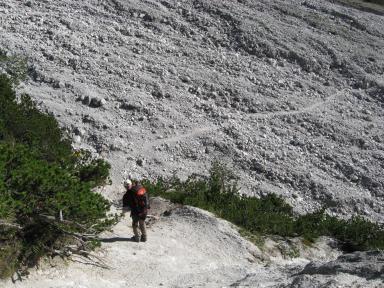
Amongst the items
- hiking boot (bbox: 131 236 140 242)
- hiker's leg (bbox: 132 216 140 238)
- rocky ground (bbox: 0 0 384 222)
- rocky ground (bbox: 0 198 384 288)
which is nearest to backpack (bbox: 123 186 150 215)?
hiker's leg (bbox: 132 216 140 238)

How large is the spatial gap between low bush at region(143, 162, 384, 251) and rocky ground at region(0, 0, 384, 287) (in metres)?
0.90

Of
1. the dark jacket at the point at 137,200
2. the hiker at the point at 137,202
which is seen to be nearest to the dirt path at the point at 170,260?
the hiker at the point at 137,202

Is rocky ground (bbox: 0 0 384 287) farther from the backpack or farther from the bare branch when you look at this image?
the bare branch

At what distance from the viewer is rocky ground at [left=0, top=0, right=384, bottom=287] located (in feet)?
58.4

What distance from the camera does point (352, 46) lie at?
2770 centimetres

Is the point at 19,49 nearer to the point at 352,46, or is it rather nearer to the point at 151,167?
the point at 151,167

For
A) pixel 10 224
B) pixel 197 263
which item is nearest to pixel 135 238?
pixel 197 263

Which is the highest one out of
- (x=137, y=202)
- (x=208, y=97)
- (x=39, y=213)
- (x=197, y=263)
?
(x=39, y=213)

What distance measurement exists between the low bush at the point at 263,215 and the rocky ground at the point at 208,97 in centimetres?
90

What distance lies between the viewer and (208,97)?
71.1 feet

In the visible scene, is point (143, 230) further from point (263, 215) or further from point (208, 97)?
point (208, 97)

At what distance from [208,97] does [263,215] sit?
7.98m

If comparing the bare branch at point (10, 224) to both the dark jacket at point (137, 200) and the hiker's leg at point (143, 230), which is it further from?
the hiker's leg at point (143, 230)

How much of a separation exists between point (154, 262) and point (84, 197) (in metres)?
2.46
